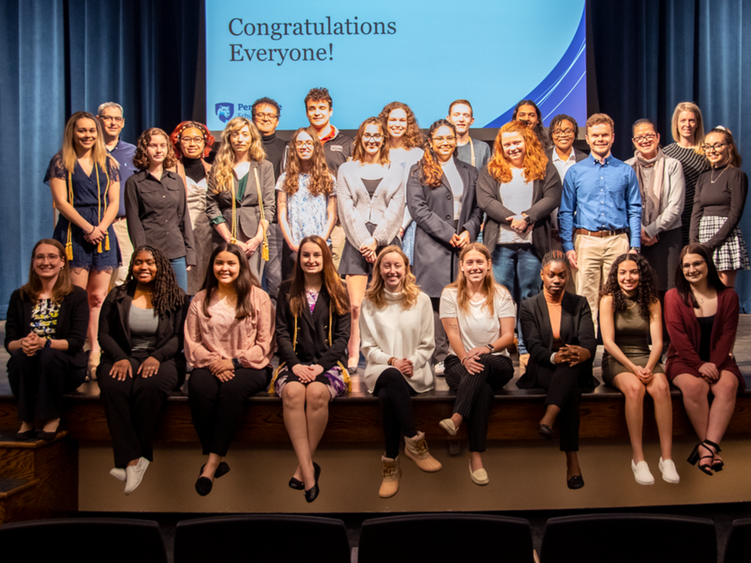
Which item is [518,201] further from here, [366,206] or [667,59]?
[667,59]

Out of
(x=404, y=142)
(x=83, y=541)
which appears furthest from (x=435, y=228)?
(x=83, y=541)

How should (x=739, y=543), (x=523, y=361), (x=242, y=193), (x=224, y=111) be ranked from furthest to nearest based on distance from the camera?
(x=224, y=111), (x=242, y=193), (x=523, y=361), (x=739, y=543)

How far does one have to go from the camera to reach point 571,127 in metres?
3.48

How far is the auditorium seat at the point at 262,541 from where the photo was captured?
1.03 metres

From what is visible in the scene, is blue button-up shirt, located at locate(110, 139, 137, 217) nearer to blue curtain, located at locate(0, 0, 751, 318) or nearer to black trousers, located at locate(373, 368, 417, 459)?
blue curtain, located at locate(0, 0, 751, 318)

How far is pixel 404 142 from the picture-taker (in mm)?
3291

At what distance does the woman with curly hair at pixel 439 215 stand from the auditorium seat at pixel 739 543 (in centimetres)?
208

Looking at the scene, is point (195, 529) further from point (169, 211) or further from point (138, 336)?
point (169, 211)

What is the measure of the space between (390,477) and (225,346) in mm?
841

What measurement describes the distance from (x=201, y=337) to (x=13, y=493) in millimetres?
853

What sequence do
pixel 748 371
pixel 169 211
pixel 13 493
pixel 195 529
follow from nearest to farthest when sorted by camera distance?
pixel 195 529, pixel 13 493, pixel 748 371, pixel 169 211

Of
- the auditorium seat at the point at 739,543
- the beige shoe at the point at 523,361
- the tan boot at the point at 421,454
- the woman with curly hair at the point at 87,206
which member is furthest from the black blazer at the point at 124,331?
the auditorium seat at the point at 739,543

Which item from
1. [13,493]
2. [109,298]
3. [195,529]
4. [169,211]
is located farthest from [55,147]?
[195,529]

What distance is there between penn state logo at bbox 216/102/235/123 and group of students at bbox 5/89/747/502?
1.37 metres
